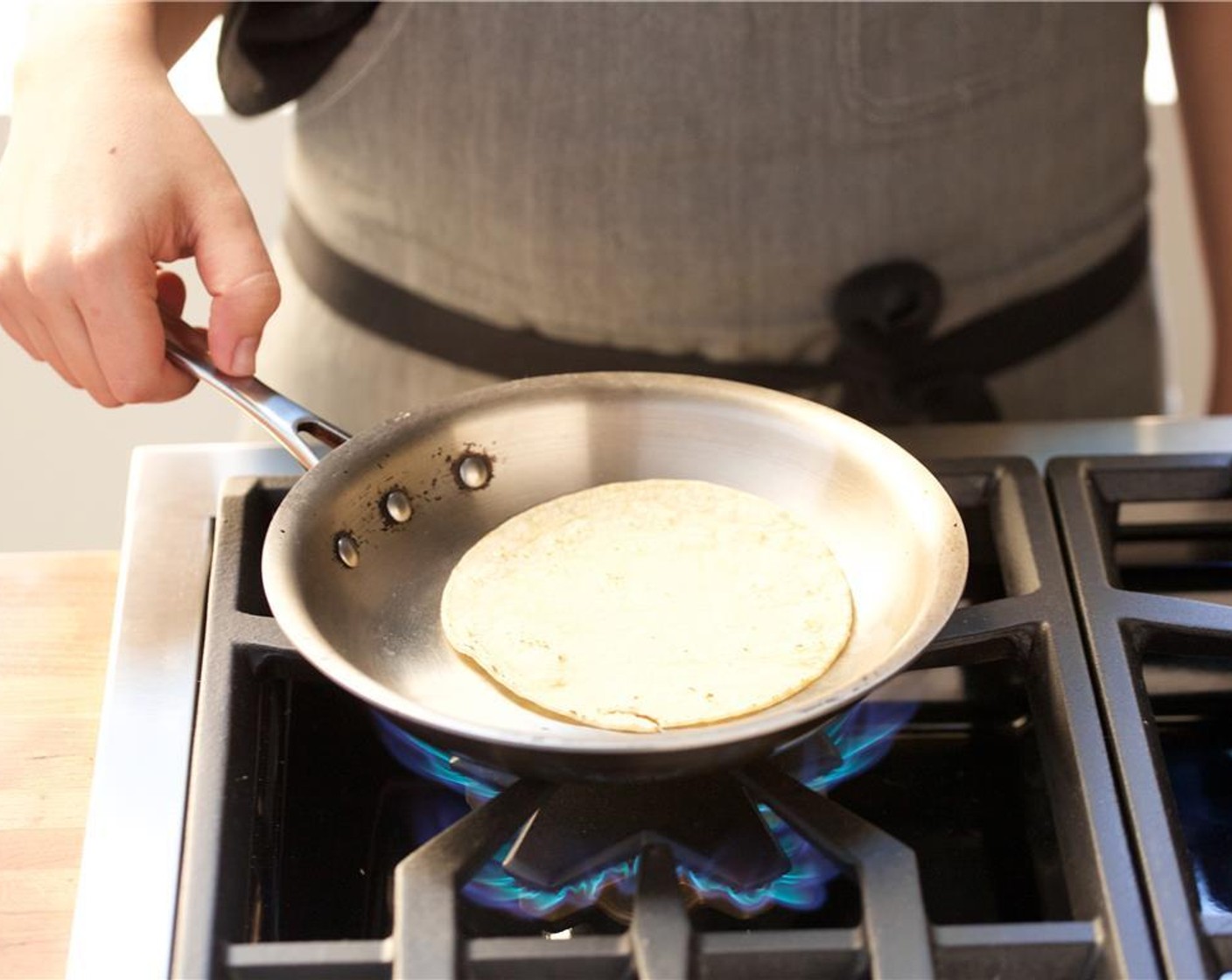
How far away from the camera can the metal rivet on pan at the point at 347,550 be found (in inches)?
23.3

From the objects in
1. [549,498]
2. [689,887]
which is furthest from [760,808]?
[549,498]

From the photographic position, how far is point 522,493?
26.0 inches

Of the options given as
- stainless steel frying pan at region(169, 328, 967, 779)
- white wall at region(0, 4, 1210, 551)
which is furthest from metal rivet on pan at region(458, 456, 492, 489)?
white wall at region(0, 4, 1210, 551)

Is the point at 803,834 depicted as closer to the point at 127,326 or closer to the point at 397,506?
the point at 397,506

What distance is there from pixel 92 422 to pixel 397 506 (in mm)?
1234

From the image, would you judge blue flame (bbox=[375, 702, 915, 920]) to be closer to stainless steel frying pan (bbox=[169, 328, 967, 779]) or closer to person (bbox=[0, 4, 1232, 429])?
stainless steel frying pan (bbox=[169, 328, 967, 779])

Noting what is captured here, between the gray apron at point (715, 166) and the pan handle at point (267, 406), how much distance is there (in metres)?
0.21

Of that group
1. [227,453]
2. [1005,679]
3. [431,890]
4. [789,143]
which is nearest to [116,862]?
[431,890]

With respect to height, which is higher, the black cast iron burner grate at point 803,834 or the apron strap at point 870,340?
the apron strap at point 870,340

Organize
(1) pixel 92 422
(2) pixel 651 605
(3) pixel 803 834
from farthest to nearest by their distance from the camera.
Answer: (1) pixel 92 422
(2) pixel 651 605
(3) pixel 803 834

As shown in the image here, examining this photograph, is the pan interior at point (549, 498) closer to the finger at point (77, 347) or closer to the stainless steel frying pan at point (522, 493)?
the stainless steel frying pan at point (522, 493)

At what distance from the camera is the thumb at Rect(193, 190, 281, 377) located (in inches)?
25.1

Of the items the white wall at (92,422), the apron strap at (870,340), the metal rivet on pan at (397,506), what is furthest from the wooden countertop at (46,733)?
the white wall at (92,422)

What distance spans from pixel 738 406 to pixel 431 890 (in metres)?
0.26
